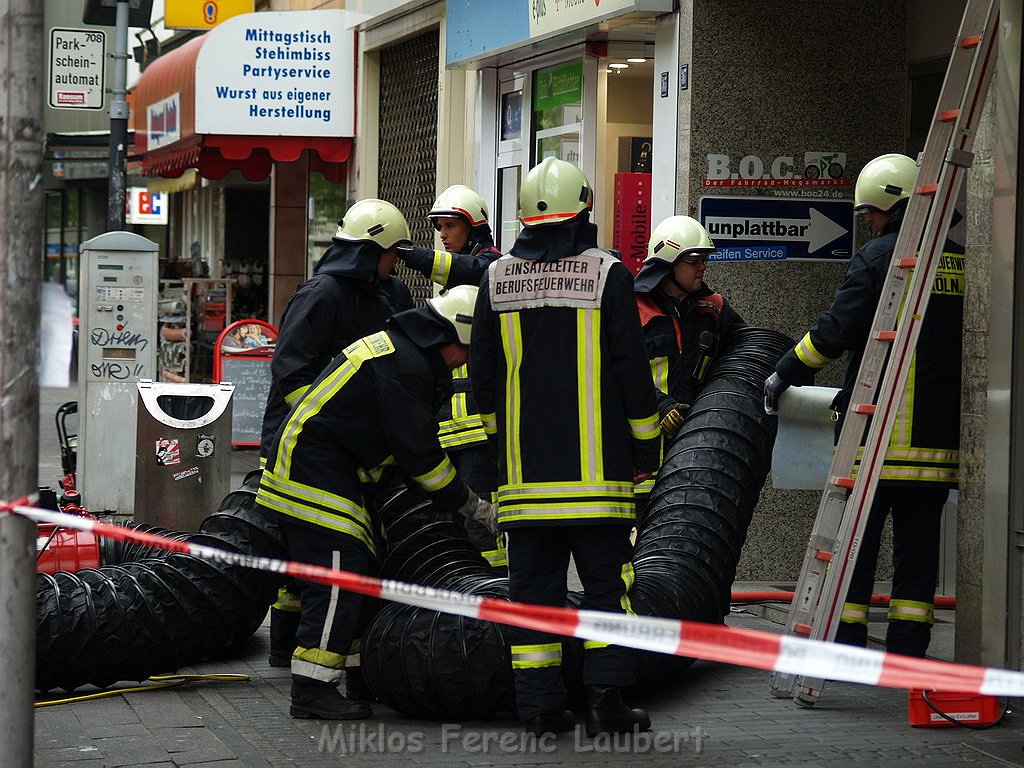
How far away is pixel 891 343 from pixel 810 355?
42 cm

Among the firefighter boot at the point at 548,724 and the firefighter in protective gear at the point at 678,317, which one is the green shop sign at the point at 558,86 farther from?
the firefighter boot at the point at 548,724

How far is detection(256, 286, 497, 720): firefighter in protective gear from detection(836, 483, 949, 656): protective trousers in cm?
176

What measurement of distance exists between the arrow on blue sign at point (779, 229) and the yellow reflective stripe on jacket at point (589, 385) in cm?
329

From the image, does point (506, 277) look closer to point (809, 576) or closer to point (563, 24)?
point (809, 576)

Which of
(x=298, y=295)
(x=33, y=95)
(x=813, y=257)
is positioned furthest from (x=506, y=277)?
(x=813, y=257)

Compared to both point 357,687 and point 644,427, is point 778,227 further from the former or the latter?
point 357,687

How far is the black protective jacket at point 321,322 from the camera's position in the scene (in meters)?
6.40

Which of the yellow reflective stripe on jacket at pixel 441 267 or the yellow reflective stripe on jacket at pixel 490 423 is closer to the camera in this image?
the yellow reflective stripe on jacket at pixel 490 423

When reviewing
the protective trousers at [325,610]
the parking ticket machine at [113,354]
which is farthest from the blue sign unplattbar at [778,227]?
the parking ticket machine at [113,354]

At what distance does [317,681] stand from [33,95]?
2609mm

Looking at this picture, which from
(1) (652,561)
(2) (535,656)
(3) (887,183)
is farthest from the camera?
(3) (887,183)

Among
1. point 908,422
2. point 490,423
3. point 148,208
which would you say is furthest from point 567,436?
point 148,208

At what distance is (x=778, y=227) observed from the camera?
28.3ft

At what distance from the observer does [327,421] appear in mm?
5590
